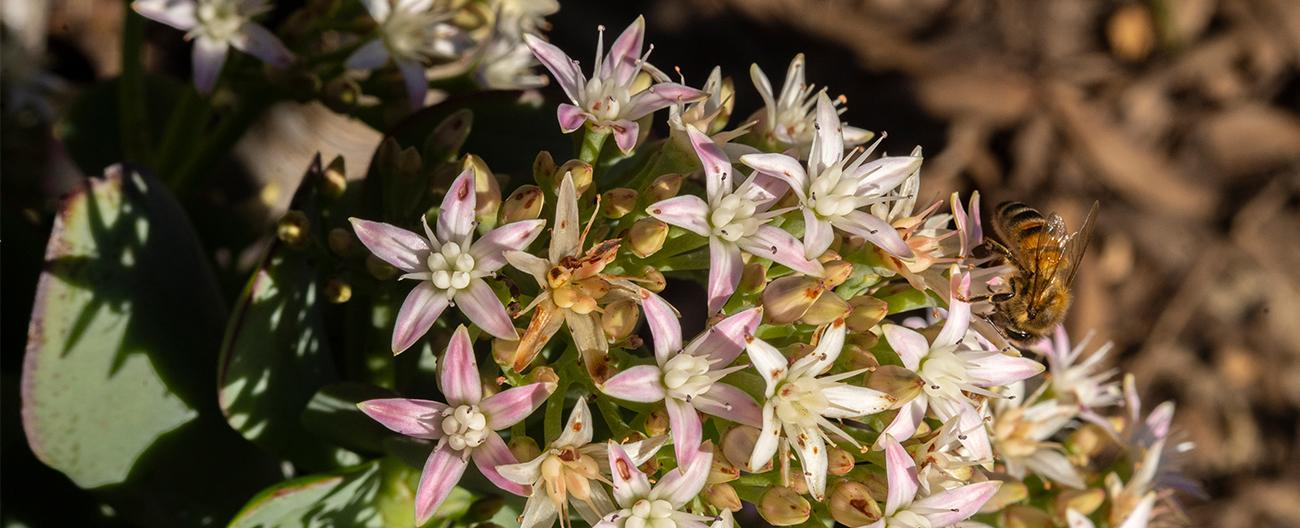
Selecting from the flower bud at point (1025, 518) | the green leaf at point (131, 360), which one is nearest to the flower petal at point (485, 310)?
the green leaf at point (131, 360)

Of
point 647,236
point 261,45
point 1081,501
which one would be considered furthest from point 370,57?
point 1081,501

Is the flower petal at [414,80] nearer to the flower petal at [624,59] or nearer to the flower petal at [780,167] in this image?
the flower petal at [624,59]

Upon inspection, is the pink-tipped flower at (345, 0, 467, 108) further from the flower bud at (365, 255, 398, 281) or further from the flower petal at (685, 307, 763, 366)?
the flower petal at (685, 307, 763, 366)

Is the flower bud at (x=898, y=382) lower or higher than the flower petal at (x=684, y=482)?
higher

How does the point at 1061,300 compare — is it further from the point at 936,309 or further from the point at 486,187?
the point at 486,187

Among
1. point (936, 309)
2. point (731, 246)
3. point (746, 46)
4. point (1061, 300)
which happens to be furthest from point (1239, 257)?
point (731, 246)

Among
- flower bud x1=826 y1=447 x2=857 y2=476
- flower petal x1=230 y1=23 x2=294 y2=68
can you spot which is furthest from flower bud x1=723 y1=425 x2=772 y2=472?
flower petal x1=230 y1=23 x2=294 y2=68
